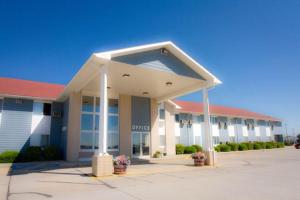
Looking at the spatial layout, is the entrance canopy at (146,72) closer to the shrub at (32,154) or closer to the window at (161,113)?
the shrub at (32,154)

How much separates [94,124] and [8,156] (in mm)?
6900

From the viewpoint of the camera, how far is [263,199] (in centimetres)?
661

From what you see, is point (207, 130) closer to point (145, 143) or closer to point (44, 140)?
point (145, 143)

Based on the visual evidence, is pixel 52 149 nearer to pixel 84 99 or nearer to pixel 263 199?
pixel 84 99

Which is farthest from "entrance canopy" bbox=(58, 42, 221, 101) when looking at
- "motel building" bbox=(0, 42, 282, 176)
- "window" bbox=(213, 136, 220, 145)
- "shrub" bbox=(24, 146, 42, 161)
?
"window" bbox=(213, 136, 220, 145)

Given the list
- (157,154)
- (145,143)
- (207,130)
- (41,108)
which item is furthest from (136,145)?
(41,108)

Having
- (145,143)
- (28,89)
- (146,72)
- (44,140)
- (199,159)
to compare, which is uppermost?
(28,89)

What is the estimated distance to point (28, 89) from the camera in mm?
22250

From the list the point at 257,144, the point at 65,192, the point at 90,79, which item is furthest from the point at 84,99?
the point at 257,144

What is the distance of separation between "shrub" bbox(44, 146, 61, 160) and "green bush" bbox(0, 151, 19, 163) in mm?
2152

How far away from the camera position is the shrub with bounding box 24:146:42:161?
19156 millimetres

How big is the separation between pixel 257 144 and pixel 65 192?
113ft

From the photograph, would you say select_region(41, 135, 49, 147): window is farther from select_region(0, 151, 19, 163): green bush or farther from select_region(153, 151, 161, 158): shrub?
select_region(153, 151, 161, 158): shrub

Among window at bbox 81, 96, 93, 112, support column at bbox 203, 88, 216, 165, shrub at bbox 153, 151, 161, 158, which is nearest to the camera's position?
support column at bbox 203, 88, 216, 165
